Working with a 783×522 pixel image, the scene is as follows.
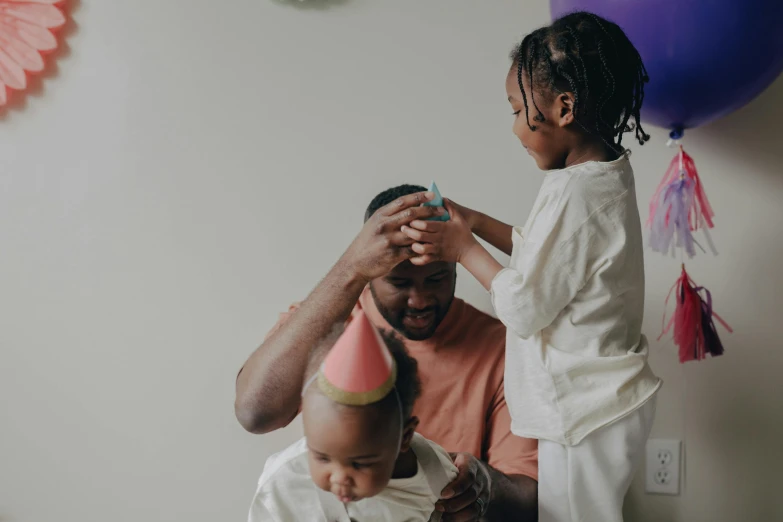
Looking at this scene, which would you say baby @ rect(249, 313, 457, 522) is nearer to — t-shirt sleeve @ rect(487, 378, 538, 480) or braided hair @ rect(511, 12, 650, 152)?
t-shirt sleeve @ rect(487, 378, 538, 480)

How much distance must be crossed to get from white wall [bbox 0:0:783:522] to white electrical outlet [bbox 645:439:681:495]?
0.04 m

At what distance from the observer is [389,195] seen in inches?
60.2

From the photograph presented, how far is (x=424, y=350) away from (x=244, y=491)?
60 centimetres

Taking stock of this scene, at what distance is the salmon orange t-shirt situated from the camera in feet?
4.66

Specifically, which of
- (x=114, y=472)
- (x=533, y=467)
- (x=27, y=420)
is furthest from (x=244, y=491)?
(x=533, y=467)

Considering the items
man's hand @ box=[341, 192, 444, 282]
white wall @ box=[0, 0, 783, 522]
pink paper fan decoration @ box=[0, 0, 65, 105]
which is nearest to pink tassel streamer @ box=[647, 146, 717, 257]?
white wall @ box=[0, 0, 783, 522]

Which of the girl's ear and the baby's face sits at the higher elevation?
the girl's ear

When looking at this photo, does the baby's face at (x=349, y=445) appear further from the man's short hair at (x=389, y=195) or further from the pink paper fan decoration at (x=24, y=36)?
the pink paper fan decoration at (x=24, y=36)

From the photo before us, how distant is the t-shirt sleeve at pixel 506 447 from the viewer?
1323 mm

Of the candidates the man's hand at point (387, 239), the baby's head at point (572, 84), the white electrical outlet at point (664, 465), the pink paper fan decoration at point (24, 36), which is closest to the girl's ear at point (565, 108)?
the baby's head at point (572, 84)

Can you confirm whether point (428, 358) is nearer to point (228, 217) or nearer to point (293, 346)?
point (293, 346)

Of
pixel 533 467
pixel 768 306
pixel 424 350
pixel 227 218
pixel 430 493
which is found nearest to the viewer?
pixel 430 493

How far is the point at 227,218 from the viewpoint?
1.73m

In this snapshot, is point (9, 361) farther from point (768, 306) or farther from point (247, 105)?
point (768, 306)
